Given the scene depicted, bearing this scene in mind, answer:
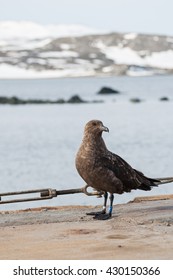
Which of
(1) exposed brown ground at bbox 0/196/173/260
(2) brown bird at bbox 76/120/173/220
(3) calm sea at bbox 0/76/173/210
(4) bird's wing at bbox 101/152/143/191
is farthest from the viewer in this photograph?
(3) calm sea at bbox 0/76/173/210

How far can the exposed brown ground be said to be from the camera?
30.1 ft

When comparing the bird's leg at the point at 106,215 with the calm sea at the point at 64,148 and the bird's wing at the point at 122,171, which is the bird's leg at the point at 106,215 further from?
the calm sea at the point at 64,148

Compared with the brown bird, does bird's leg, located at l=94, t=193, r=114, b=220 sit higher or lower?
lower

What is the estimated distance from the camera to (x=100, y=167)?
1096cm

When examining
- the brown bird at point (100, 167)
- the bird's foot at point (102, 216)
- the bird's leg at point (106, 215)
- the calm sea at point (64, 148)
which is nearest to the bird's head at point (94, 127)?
the brown bird at point (100, 167)

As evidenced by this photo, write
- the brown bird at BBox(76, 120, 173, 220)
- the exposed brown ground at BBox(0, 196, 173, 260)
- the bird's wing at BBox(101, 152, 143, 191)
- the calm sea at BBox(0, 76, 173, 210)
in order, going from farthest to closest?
the calm sea at BBox(0, 76, 173, 210) < the bird's wing at BBox(101, 152, 143, 191) < the brown bird at BBox(76, 120, 173, 220) < the exposed brown ground at BBox(0, 196, 173, 260)

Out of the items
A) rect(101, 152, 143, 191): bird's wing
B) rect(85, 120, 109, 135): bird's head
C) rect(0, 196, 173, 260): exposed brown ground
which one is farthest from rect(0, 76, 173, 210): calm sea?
rect(85, 120, 109, 135): bird's head

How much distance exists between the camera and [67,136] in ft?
157

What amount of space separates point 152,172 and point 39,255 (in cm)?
2032

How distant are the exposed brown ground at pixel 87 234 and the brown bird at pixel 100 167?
402mm

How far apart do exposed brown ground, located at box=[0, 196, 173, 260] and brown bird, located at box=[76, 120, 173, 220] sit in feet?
1.32

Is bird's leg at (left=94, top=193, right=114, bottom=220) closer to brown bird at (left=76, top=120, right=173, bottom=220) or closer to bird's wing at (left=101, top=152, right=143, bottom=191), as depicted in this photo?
brown bird at (left=76, top=120, right=173, bottom=220)

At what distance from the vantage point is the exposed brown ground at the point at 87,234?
9.18 meters
